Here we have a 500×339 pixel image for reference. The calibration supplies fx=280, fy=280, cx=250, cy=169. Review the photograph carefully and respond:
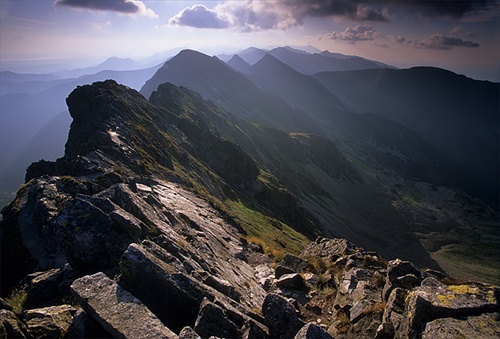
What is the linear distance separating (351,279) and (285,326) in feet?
35.2

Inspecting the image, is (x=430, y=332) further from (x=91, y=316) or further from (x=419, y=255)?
(x=419, y=255)

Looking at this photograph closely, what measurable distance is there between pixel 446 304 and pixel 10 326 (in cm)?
1600

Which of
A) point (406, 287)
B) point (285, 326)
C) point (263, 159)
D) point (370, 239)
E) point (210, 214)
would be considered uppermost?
point (285, 326)

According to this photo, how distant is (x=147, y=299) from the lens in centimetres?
1172

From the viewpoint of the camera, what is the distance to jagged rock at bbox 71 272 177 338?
30.3ft

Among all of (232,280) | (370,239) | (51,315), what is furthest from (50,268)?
(370,239)

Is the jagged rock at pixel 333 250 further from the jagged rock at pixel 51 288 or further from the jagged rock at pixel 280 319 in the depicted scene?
the jagged rock at pixel 51 288

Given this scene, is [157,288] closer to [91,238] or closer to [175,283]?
[175,283]

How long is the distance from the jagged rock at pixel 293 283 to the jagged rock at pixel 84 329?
15701mm

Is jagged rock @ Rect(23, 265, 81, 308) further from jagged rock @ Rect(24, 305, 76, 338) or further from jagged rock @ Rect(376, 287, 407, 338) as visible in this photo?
jagged rock @ Rect(376, 287, 407, 338)

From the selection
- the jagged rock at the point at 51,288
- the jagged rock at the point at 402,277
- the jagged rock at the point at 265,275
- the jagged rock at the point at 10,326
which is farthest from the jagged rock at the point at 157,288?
the jagged rock at the point at 265,275

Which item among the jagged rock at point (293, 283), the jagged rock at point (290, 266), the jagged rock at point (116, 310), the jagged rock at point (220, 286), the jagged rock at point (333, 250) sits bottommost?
the jagged rock at point (333, 250)

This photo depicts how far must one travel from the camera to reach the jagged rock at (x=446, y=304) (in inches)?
445

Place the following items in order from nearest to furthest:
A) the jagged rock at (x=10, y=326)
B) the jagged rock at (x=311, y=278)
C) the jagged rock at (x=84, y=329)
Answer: the jagged rock at (x=10, y=326) < the jagged rock at (x=84, y=329) < the jagged rock at (x=311, y=278)
